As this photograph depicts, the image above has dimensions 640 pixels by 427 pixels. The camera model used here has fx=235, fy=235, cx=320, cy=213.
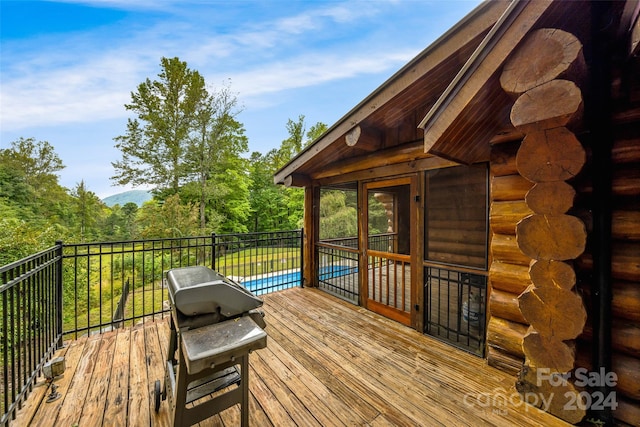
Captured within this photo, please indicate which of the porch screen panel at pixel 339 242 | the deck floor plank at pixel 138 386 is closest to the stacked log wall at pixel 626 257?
the porch screen panel at pixel 339 242

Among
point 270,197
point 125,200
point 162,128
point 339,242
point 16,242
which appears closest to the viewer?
point 339,242

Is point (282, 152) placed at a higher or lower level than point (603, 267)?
higher

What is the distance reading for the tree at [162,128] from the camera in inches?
444

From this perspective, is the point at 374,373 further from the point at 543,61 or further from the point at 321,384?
the point at 543,61

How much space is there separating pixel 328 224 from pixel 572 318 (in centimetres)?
352

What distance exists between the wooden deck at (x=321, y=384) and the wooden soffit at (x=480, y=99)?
6.72 feet

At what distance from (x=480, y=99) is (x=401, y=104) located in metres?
1.23

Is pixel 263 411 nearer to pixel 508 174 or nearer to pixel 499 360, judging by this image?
pixel 499 360

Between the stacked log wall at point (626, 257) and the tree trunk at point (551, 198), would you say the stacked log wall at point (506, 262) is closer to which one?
the stacked log wall at point (626, 257)

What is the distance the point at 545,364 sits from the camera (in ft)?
5.25

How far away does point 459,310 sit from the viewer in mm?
2750

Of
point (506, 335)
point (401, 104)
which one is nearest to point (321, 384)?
point (506, 335)

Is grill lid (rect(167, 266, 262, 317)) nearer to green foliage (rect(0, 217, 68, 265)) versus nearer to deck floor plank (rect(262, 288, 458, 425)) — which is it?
deck floor plank (rect(262, 288, 458, 425))

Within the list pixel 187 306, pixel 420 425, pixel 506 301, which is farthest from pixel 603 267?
pixel 187 306
